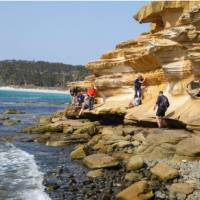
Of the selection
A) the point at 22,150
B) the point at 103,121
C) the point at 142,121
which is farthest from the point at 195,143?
the point at 103,121

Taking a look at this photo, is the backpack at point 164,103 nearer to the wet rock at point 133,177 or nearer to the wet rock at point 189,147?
the wet rock at point 189,147

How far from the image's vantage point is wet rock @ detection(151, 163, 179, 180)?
16094mm

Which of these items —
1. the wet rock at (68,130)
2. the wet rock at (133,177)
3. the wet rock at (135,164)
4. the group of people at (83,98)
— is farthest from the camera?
the group of people at (83,98)

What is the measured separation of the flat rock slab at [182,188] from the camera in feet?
47.6

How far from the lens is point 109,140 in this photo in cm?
2384

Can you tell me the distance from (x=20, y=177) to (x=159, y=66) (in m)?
14.3

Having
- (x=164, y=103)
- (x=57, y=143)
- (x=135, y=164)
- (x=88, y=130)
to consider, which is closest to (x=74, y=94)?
(x=88, y=130)

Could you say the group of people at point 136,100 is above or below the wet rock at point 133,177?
above

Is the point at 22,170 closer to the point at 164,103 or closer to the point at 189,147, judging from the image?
the point at 189,147

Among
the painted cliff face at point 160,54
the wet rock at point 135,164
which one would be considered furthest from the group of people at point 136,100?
the wet rock at point 135,164

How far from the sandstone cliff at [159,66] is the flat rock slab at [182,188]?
6267 millimetres

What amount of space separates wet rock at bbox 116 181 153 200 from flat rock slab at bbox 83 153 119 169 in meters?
3.99

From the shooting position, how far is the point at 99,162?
61.7 ft

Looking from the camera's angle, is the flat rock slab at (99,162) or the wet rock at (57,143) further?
the wet rock at (57,143)
